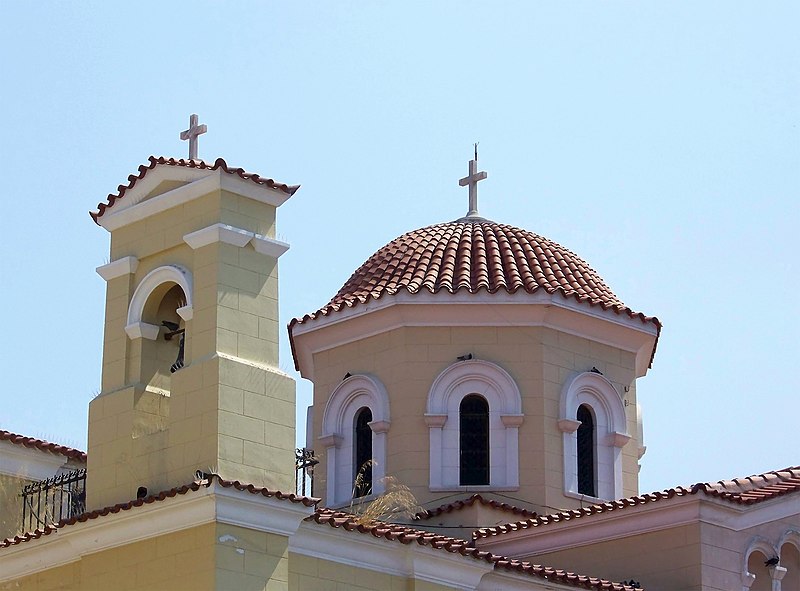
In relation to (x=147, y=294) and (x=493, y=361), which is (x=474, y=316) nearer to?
(x=493, y=361)

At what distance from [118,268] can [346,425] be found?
800 cm

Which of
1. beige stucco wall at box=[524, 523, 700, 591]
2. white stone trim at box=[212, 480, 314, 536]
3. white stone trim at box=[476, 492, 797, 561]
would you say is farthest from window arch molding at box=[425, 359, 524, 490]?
white stone trim at box=[212, 480, 314, 536]

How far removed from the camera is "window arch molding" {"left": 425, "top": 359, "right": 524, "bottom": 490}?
2489 cm

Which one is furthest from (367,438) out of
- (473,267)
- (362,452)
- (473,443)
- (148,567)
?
(148,567)

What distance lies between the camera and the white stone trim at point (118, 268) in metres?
18.6

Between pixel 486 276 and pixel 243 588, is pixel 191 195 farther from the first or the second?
pixel 486 276

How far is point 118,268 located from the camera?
18719mm

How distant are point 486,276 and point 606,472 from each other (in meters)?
3.40

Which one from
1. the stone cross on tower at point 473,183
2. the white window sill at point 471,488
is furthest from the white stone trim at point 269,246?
the stone cross on tower at point 473,183

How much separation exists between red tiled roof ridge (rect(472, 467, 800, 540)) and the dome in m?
3.95

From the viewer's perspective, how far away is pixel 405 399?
996 inches

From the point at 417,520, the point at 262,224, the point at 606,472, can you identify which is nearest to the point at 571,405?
the point at 606,472

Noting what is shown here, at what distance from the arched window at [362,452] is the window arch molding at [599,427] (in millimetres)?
2855

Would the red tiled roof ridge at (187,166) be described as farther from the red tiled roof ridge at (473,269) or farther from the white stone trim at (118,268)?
the red tiled roof ridge at (473,269)
